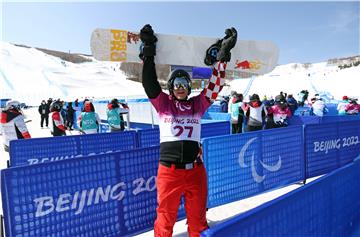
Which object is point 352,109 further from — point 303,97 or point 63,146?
point 63,146

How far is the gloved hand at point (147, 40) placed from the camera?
2.73m

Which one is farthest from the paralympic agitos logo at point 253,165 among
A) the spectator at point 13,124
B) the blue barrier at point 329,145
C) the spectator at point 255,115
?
the spectator at point 13,124

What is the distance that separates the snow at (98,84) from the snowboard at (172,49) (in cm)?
230

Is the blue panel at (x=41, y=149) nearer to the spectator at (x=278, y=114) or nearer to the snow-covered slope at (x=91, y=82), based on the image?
the spectator at (x=278, y=114)

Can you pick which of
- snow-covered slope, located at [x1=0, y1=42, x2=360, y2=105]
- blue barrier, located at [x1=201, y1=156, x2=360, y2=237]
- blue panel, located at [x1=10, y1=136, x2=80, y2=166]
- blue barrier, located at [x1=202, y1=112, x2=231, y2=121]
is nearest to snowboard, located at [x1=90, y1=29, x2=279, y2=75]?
blue panel, located at [x1=10, y1=136, x2=80, y2=166]

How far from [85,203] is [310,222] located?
2271 mm

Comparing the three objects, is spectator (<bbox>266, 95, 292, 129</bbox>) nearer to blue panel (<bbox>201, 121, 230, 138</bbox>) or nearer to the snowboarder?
blue panel (<bbox>201, 121, 230, 138</bbox>)

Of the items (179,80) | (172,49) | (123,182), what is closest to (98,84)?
(172,49)

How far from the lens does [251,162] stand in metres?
4.80

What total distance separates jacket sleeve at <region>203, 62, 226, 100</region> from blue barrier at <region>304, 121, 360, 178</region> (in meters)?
3.29

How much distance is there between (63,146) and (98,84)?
6162 centimetres

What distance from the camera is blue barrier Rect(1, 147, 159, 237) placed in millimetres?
2814

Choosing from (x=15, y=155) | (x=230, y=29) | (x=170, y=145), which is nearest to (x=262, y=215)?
(x=170, y=145)

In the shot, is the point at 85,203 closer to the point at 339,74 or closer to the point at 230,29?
the point at 230,29
